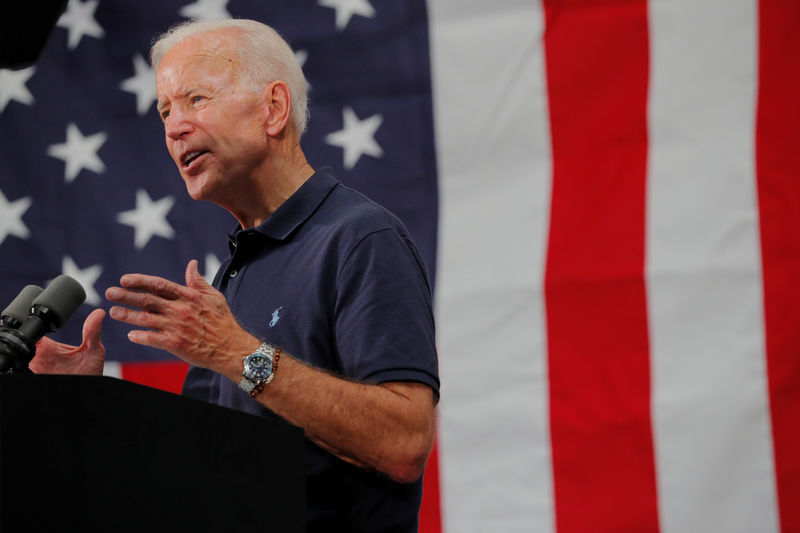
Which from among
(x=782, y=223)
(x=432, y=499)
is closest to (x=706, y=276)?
(x=782, y=223)

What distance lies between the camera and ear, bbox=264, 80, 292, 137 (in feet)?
5.06

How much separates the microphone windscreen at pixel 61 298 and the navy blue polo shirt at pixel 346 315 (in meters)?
0.28

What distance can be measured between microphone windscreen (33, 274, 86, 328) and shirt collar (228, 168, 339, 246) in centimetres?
36

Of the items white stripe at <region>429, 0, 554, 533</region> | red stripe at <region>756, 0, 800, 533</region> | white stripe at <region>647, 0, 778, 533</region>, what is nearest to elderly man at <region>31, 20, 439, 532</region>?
white stripe at <region>429, 0, 554, 533</region>

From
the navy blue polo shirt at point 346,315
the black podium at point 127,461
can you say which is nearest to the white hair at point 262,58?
the navy blue polo shirt at point 346,315

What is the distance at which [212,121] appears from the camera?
59.0 inches

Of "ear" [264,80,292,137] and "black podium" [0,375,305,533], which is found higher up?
"ear" [264,80,292,137]

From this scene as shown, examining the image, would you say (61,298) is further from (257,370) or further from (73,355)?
(73,355)

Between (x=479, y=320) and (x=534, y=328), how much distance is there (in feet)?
0.47

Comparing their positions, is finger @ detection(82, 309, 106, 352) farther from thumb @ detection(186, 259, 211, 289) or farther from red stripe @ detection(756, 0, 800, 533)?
red stripe @ detection(756, 0, 800, 533)

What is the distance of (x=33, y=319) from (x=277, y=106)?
2.11ft

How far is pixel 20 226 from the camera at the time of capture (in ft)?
9.35

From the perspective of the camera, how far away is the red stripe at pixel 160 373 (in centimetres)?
267

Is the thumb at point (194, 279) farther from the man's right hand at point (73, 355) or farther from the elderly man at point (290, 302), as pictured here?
the man's right hand at point (73, 355)
